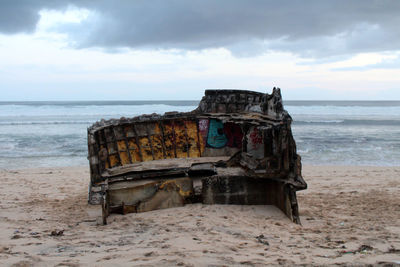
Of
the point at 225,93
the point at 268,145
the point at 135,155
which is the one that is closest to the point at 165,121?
the point at 135,155

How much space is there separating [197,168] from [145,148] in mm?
2320

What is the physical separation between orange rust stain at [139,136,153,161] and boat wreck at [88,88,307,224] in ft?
0.08

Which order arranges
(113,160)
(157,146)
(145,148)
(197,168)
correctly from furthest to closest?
(157,146), (145,148), (113,160), (197,168)

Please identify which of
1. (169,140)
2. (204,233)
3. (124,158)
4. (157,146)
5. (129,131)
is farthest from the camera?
(169,140)

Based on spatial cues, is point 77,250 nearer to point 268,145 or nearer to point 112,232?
point 112,232

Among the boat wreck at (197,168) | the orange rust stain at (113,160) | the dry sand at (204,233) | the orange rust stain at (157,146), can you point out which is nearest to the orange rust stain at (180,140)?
the boat wreck at (197,168)

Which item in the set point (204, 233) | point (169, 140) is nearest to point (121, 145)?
point (169, 140)

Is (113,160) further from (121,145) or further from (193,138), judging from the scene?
(193,138)

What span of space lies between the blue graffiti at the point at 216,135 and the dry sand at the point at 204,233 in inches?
89.1

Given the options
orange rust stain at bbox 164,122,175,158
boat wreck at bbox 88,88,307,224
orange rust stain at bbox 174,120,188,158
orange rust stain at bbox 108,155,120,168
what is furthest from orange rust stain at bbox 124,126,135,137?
orange rust stain at bbox 174,120,188,158

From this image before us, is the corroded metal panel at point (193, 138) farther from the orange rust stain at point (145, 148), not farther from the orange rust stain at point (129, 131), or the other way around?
the orange rust stain at point (129, 131)

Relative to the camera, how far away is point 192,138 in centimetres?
958

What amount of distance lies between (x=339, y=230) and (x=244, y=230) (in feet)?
4.73

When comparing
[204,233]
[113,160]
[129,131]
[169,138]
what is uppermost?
[129,131]
